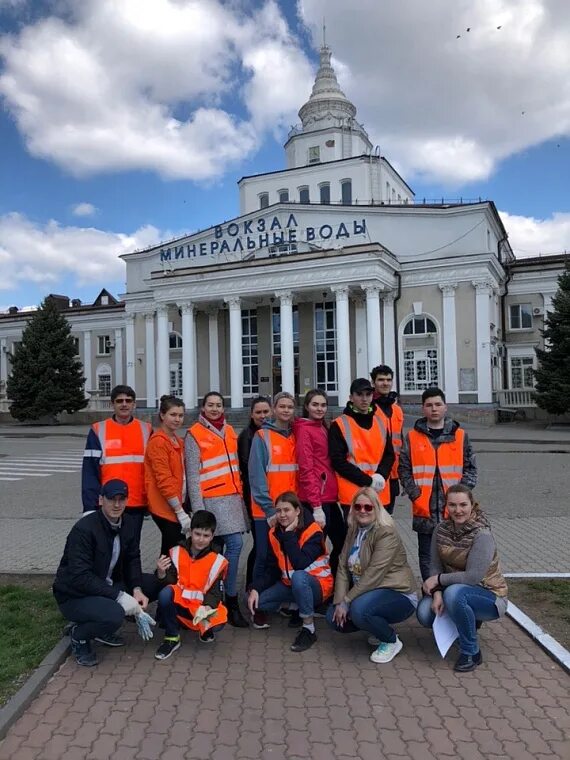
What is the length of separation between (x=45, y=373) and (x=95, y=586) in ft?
116

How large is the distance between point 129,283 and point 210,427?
36.1 m

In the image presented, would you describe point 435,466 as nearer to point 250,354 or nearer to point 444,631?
point 444,631

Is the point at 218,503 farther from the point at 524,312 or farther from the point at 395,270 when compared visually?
the point at 524,312

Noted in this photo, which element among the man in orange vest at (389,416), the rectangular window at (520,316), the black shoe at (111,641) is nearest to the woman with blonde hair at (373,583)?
the man in orange vest at (389,416)

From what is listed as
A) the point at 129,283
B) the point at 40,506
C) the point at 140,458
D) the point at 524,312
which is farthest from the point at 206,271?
the point at 140,458

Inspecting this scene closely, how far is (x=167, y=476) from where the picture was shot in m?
5.14

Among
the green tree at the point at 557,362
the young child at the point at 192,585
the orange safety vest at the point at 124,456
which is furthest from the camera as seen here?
the green tree at the point at 557,362

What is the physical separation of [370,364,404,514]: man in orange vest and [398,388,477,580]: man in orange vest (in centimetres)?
32

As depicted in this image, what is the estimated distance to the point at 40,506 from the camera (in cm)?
1127

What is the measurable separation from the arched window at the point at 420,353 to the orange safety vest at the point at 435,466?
27.3m

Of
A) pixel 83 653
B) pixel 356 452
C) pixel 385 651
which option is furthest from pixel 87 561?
pixel 356 452

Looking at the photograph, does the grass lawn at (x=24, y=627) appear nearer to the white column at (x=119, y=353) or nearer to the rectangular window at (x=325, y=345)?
the rectangular window at (x=325, y=345)

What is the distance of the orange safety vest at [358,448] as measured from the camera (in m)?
5.40

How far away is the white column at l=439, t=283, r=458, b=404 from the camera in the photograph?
101 feet
